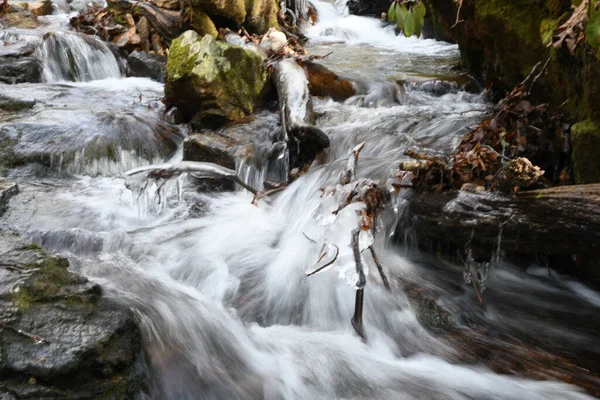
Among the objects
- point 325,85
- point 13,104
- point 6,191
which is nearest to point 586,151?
point 325,85

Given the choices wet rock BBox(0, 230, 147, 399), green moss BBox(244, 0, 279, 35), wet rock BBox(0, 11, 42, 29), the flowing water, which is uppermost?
green moss BBox(244, 0, 279, 35)

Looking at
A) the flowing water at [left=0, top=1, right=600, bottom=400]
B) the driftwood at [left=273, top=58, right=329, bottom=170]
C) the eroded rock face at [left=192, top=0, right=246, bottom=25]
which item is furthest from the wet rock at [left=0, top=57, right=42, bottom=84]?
the driftwood at [left=273, top=58, right=329, bottom=170]

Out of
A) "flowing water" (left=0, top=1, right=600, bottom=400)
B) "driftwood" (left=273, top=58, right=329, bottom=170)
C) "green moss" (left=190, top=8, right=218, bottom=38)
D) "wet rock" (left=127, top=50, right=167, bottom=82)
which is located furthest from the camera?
"green moss" (left=190, top=8, right=218, bottom=38)

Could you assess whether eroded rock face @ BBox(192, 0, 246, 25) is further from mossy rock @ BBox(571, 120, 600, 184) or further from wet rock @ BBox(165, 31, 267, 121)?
mossy rock @ BBox(571, 120, 600, 184)

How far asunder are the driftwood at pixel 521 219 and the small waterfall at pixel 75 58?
24.7ft

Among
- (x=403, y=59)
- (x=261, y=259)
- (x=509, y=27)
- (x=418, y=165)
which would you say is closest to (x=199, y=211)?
(x=261, y=259)

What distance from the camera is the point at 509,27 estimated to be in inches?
195

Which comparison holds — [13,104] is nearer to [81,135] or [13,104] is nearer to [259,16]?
[81,135]

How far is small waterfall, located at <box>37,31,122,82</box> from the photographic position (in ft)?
27.7

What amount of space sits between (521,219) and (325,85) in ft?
15.3

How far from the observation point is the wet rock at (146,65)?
8.63 metres

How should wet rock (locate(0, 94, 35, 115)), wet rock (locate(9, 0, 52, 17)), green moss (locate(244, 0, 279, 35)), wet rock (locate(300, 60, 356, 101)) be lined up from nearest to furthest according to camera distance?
1. wet rock (locate(0, 94, 35, 115))
2. wet rock (locate(300, 60, 356, 101))
3. green moss (locate(244, 0, 279, 35))
4. wet rock (locate(9, 0, 52, 17))

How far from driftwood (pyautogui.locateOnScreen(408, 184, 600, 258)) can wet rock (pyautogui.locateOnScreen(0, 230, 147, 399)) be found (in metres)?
2.03

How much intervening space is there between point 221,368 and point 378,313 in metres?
1.15
